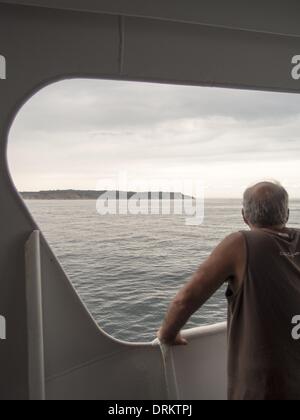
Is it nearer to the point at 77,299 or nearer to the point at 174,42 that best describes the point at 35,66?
the point at 174,42

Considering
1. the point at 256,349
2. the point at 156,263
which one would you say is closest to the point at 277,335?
the point at 256,349

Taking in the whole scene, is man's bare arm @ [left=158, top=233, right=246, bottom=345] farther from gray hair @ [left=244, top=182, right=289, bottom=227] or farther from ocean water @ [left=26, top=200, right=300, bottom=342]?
ocean water @ [left=26, top=200, right=300, bottom=342]

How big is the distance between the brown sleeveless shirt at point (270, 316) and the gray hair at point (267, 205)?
0.23 feet

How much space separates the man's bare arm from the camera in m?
1.11

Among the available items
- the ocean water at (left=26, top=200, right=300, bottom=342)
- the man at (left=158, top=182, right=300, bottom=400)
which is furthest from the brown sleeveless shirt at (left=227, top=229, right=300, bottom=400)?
the ocean water at (left=26, top=200, right=300, bottom=342)

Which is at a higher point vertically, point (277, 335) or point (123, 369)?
point (277, 335)

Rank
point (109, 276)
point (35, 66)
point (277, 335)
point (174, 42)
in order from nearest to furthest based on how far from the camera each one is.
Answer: point (277, 335), point (35, 66), point (174, 42), point (109, 276)

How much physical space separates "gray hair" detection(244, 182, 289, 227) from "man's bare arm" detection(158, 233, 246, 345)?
127 mm

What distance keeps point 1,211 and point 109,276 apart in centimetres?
464

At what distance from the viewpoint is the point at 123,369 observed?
176cm

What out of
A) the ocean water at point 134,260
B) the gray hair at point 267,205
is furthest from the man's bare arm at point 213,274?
the ocean water at point 134,260

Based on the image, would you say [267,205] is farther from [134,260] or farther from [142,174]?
[134,260]

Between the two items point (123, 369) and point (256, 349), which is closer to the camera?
point (256, 349)

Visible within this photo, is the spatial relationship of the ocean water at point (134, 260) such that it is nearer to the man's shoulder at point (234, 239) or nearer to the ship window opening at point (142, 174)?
the ship window opening at point (142, 174)
